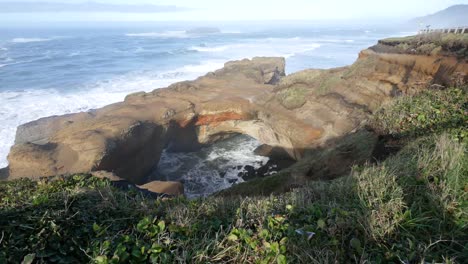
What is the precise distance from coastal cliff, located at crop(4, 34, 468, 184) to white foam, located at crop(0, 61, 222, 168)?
580 centimetres

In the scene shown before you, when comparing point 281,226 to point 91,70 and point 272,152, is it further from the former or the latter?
point 91,70

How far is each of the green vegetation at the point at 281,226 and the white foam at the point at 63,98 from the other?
17657 millimetres

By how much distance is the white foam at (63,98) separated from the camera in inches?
899

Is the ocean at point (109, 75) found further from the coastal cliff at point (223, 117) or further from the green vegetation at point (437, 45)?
the green vegetation at point (437, 45)

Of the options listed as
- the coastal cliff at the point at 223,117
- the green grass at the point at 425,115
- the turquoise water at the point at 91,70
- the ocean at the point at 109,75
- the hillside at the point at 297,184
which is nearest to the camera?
the hillside at the point at 297,184

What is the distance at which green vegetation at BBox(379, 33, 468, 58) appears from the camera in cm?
1254

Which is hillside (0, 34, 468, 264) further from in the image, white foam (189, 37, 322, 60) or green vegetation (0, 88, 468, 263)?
white foam (189, 37, 322, 60)

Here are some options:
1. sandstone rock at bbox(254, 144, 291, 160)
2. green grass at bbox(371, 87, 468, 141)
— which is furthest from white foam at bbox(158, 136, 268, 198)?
green grass at bbox(371, 87, 468, 141)

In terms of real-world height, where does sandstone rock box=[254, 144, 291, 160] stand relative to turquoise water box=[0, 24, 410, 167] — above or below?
below

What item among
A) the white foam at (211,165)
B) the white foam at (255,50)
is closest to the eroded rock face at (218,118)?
the white foam at (211,165)

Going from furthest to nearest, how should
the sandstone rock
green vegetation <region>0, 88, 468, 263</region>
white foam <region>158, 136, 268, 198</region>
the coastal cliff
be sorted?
the sandstone rock < white foam <region>158, 136, 268, 198</region> < the coastal cliff < green vegetation <region>0, 88, 468, 263</region>

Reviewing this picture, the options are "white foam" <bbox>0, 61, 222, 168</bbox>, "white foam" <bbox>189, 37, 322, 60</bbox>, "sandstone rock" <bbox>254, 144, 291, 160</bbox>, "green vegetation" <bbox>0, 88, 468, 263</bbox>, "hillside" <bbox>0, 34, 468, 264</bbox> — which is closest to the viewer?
"green vegetation" <bbox>0, 88, 468, 263</bbox>

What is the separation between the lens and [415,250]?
269cm

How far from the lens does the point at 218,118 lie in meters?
18.9
